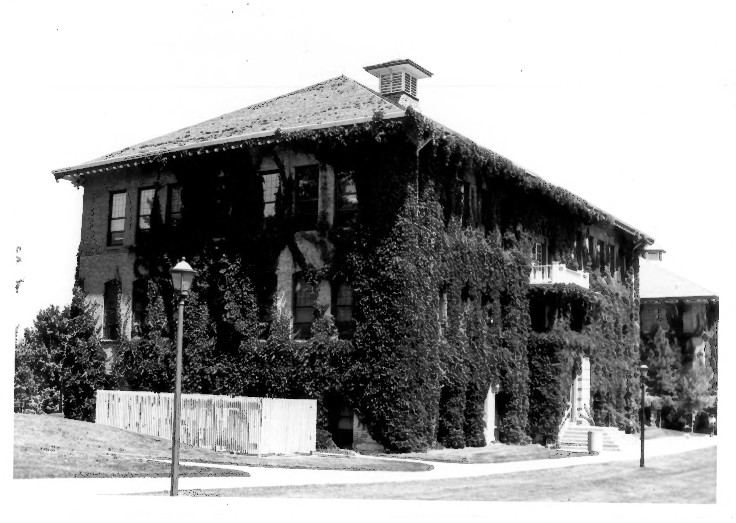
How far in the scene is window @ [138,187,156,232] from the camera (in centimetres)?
3427

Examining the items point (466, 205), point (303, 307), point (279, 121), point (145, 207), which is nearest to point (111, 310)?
point (145, 207)

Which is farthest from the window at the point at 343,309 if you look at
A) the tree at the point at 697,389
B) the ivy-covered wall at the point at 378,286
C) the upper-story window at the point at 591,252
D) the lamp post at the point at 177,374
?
the upper-story window at the point at 591,252

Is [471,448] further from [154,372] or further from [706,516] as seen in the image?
[706,516]

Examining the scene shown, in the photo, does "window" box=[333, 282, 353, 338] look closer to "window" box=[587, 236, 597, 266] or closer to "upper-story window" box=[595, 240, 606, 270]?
"window" box=[587, 236, 597, 266]

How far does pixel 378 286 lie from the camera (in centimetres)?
2938

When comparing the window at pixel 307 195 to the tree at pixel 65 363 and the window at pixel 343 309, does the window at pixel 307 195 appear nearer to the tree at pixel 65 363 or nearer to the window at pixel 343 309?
the window at pixel 343 309

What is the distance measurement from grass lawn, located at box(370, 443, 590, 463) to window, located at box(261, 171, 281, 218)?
8.36m

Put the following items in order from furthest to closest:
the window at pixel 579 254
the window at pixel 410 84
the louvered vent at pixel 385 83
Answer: the window at pixel 579 254, the louvered vent at pixel 385 83, the window at pixel 410 84

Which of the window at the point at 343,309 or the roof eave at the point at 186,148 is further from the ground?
the roof eave at the point at 186,148

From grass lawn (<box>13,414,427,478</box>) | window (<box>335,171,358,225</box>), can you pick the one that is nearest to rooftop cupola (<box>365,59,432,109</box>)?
window (<box>335,171,358,225</box>)

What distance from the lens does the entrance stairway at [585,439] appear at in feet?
111

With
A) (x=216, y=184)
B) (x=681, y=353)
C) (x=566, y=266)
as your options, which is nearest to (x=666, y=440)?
(x=681, y=353)

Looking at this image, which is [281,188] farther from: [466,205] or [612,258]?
[612,258]

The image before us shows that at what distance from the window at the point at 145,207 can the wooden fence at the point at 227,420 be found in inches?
266
